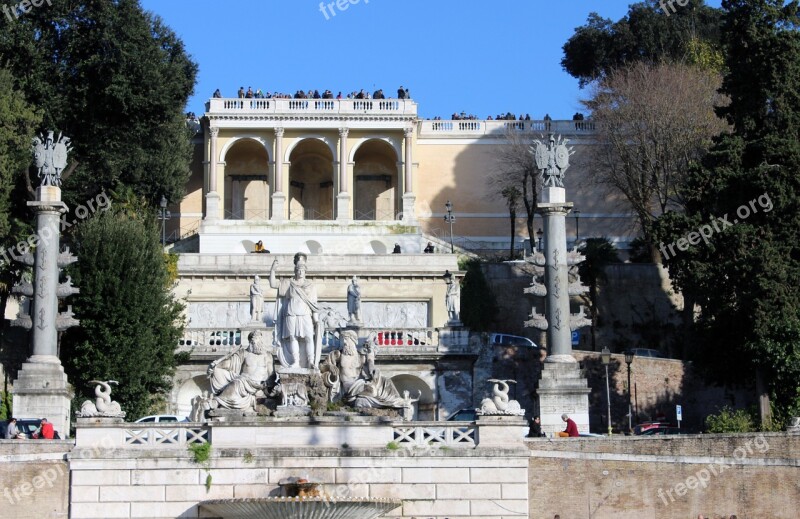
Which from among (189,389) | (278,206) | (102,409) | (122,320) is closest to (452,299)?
(189,389)

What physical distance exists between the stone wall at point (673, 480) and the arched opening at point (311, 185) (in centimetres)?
A: 3527

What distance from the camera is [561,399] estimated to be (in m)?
43.1

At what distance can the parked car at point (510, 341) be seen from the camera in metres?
48.6

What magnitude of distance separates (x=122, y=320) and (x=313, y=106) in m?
22.8

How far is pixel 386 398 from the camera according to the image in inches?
1400

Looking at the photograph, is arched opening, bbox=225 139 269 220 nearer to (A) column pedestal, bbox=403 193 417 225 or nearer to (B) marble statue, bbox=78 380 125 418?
(A) column pedestal, bbox=403 193 417 225

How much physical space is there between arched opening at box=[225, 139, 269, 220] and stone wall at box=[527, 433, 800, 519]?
35.4m

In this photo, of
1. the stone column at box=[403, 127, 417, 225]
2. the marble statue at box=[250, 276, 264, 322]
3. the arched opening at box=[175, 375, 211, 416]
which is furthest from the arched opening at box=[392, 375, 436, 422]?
the stone column at box=[403, 127, 417, 225]

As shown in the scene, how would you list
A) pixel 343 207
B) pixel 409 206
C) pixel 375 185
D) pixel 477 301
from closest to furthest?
→ pixel 477 301 < pixel 343 207 < pixel 409 206 < pixel 375 185

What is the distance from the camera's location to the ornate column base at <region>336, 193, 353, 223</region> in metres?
65.4

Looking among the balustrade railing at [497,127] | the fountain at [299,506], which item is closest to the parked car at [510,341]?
the fountain at [299,506]

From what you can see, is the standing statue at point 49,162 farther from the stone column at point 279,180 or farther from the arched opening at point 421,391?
the stone column at point 279,180

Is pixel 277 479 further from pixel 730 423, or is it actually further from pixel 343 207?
pixel 343 207

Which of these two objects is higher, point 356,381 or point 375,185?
point 375,185
